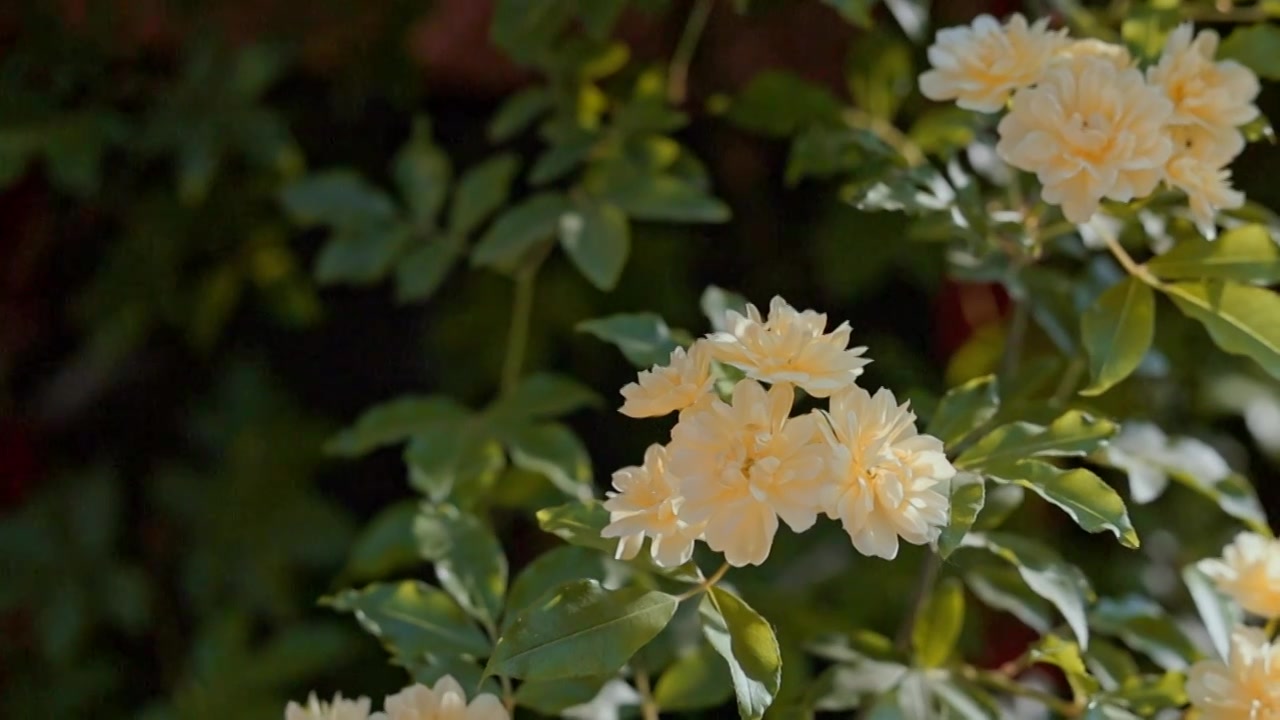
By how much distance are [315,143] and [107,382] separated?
433 mm

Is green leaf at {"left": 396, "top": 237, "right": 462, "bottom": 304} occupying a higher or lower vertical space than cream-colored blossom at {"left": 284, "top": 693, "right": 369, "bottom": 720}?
lower

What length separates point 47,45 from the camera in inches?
46.2

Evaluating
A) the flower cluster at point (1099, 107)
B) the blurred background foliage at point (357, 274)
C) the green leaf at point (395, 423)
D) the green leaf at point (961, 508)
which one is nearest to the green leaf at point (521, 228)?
the blurred background foliage at point (357, 274)

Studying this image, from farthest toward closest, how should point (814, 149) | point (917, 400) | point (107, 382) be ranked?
1. point (107, 382)
2. point (814, 149)
3. point (917, 400)

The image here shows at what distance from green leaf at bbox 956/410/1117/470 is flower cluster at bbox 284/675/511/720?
256mm

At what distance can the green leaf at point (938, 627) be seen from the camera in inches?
29.4

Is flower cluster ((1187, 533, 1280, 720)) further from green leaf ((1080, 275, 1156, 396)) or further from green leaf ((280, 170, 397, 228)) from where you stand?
green leaf ((280, 170, 397, 228))

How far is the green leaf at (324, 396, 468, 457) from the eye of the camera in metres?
0.90

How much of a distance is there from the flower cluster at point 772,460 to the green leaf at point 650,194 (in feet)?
1.09

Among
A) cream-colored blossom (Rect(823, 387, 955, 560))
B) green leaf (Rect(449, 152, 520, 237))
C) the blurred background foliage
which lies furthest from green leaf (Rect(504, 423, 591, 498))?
cream-colored blossom (Rect(823, 387, 955, 560))

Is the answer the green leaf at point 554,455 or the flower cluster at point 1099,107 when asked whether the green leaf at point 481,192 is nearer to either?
the green leaf at point 554,455

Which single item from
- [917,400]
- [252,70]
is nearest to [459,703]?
[917,400]

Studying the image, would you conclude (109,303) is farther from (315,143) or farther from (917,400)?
(917,400)

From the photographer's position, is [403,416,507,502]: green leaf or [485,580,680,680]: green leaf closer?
[485,580,680,680]: green leaf
